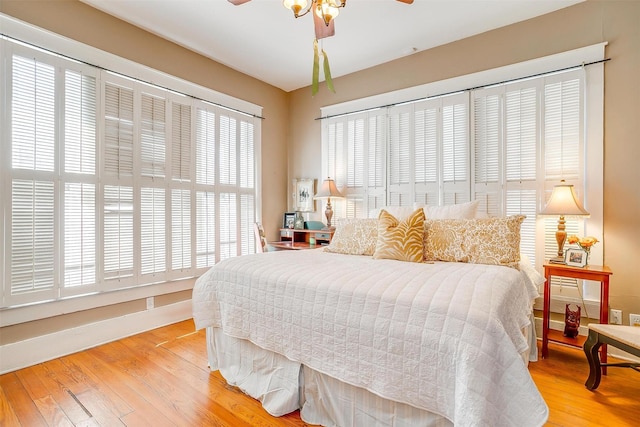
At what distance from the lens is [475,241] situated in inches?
85.4

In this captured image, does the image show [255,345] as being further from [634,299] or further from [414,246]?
[634,299]

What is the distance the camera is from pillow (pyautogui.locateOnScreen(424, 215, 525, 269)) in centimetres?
207

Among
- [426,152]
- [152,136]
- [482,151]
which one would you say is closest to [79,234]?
[152,136]

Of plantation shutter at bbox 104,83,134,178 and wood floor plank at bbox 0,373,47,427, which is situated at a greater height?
plantation shutter at bbox 104,83,134,178

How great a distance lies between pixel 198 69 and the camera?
3.57 m

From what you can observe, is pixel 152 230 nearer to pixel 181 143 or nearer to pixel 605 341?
pixel 181 143

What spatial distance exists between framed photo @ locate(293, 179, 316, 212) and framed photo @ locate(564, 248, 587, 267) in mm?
2809

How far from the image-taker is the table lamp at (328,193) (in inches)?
153

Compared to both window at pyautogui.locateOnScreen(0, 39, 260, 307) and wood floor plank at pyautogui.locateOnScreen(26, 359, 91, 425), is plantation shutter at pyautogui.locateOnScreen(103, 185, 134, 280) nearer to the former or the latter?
window at pyautogui.locateOnScreen(0, 39, 260, 307)

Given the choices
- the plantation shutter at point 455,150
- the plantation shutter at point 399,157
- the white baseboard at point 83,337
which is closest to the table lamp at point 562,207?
the plantation shutter at point 455,150

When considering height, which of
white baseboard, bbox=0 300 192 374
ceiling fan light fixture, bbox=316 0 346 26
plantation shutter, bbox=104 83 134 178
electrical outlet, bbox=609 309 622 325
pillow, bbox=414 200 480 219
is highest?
ceiling fan light fixture, bbox=316 0 346 26

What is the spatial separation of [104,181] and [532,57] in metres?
4.03

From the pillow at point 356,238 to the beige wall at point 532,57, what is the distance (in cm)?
188

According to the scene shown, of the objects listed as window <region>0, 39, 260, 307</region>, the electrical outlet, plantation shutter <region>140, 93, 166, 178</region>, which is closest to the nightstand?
window <region>0, 39, 260, 307</region>
